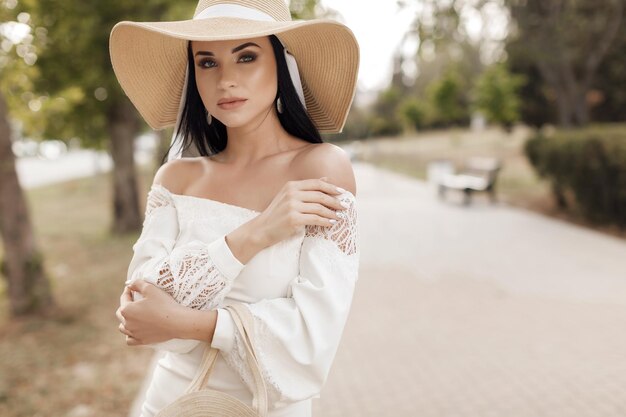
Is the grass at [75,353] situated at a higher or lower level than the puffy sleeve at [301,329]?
lower

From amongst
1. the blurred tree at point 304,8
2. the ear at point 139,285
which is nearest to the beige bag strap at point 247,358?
the ear at point 139,285

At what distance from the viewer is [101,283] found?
8148 millimetres

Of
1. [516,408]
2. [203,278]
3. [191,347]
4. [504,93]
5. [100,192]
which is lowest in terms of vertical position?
[100,192]

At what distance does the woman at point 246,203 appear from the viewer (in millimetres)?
1515

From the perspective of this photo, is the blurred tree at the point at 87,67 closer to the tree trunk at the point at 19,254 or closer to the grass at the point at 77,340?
the tree trunk at the point at 19,254

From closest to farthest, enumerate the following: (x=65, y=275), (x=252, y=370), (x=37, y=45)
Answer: (x=252, y=370), (x=37, y=45), (x=65, y=275)

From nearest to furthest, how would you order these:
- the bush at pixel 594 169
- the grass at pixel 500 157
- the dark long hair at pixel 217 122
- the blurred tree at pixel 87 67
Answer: the dark long hair at pixel 217 122 → the blurred tree at pixel 87 67 → the bush at pixel 594 169 → the grass at pixel 500 157

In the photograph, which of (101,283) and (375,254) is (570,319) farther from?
(101,283)

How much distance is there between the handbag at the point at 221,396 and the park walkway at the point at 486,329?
264 centimetres

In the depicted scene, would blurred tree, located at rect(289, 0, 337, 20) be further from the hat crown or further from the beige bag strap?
the beige bag strap

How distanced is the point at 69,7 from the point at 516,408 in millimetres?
6962

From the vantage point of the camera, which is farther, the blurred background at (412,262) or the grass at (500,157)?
the grass at (500,157)

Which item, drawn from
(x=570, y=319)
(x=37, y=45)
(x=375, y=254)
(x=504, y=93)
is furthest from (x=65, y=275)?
(x=504, y=93)

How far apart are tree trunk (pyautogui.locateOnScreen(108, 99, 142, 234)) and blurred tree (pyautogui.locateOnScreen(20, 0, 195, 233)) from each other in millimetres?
17
